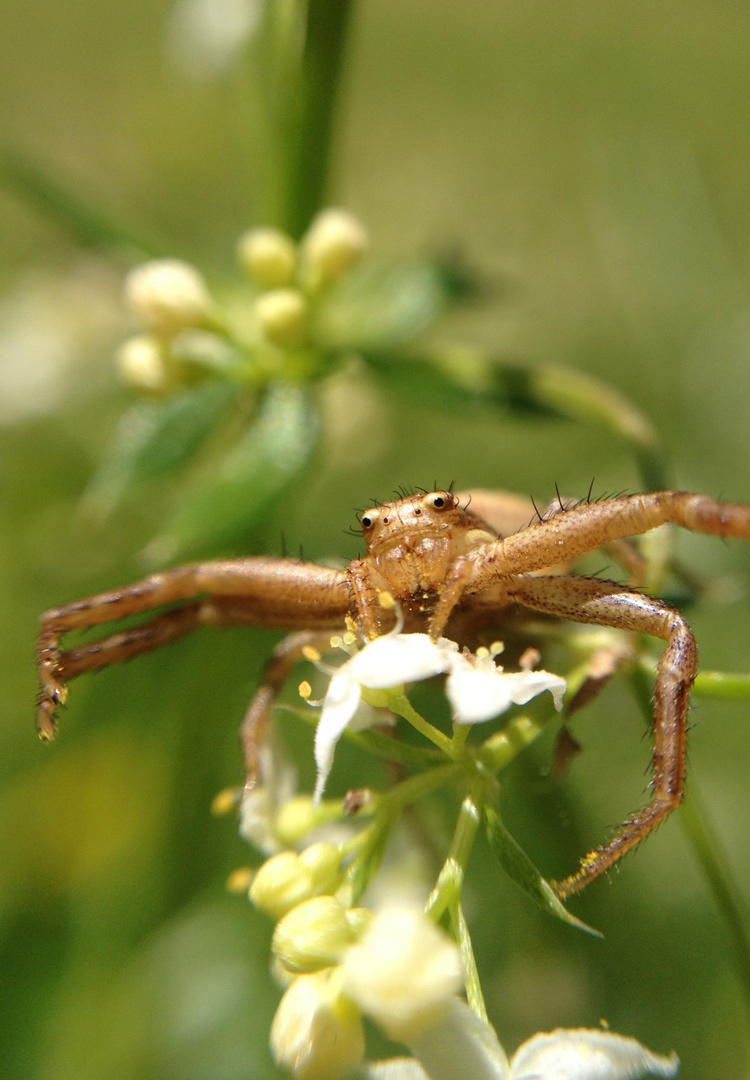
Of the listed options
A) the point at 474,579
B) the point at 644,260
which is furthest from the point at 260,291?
the point at 644,260

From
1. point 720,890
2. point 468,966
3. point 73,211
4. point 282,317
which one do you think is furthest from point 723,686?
point 73,211

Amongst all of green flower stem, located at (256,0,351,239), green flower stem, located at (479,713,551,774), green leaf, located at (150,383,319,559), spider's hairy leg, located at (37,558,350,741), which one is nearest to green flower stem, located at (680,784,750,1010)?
green flower stem, located at (479,713,551,774)

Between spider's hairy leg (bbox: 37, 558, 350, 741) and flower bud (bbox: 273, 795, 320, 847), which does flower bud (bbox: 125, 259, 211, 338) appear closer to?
spider's hairy leg (bbox: 37, 558, 350, 741)

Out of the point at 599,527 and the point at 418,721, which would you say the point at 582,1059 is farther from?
the point at 599,527

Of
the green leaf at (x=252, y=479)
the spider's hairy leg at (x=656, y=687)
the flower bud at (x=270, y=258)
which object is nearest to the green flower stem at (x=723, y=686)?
the spider's hairy leg at (x=656, y=687)

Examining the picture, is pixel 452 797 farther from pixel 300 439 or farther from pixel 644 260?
pixel 644 260

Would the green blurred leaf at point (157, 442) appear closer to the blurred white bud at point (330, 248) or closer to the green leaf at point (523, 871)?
the blurred white bud at point (330, 248)
